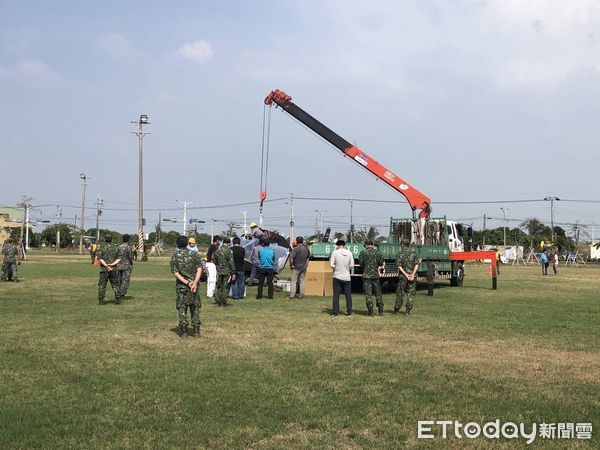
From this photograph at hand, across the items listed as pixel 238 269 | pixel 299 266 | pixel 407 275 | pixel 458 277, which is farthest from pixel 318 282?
pixel 458 277

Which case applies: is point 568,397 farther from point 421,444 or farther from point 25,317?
point 25,317

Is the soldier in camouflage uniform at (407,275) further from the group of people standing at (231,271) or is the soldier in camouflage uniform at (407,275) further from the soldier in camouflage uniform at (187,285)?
the soldier in camouflage uniform at (187,285)

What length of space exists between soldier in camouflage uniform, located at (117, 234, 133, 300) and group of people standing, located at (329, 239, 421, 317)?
5382mm

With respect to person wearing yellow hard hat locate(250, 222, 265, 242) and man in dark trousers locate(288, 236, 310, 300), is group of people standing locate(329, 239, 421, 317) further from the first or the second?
person wearing yellow hard hat locate(250, 222, 265, 242)

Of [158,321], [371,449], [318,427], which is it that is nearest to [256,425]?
[318,427]

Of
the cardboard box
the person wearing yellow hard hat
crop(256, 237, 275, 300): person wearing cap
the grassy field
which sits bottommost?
the grassy field

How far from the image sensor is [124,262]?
15977 millimetres

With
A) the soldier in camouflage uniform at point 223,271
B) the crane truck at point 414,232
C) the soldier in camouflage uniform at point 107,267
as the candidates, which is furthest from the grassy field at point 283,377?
the crane truck at point 414,232

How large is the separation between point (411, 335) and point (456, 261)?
13.5 metres

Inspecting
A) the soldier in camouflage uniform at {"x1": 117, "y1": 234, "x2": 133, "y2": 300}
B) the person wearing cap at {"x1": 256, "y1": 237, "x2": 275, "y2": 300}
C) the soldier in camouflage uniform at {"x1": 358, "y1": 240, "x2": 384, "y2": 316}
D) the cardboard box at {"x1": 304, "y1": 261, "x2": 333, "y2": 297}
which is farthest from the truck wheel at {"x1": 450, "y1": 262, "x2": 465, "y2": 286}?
the soldier in camouflage uniform at {"x1": 117, "y1": 234, "x2": 133, "y2": 300}

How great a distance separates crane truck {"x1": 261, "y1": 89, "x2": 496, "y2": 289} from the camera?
20.7 metres

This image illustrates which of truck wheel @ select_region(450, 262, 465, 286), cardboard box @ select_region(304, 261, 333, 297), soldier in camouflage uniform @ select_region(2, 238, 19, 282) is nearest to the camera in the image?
cardboard box @ select_region(304, 261, 333, 297)

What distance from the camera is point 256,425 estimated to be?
224 inches

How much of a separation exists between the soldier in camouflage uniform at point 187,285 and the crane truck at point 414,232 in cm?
965
